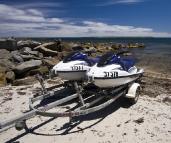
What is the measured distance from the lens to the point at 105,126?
4727 mm

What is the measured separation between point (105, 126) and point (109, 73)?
1.41 meters

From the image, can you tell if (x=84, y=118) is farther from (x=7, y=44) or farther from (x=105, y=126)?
(x=7, y=44)

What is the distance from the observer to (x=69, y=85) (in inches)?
245

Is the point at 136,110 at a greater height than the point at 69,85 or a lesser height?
lesser

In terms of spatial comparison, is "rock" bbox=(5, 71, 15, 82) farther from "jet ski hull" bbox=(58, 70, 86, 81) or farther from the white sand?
"jet ski hull" bbox=(58, 70, 86, 81)

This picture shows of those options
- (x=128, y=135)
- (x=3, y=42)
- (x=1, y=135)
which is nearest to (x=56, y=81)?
(x=1, y=135)

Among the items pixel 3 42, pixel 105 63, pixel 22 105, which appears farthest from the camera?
pixel 3 42

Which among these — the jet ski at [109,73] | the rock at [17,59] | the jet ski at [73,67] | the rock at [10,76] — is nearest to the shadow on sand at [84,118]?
the jet ski at [109,73]

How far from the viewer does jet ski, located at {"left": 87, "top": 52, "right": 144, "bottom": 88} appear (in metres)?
5.05

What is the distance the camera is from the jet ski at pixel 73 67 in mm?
5855

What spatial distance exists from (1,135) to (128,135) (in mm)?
2967

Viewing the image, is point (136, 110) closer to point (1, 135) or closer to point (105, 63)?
point (105, 63)

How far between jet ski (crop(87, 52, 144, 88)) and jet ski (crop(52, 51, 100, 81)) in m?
0.68

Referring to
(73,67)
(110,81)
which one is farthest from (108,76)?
(73,67)
